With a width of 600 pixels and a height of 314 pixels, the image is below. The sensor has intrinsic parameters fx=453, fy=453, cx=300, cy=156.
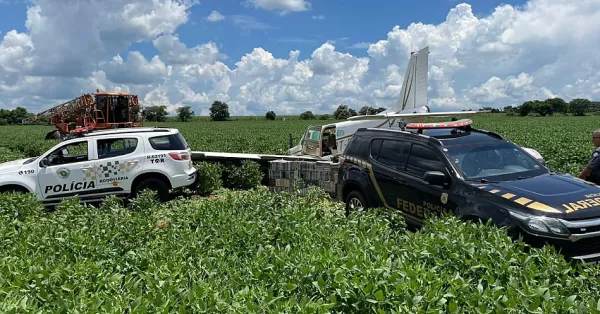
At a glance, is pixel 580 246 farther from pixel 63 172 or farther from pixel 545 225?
pixel 63 172

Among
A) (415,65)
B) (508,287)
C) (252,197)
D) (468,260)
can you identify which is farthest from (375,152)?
(415,65)

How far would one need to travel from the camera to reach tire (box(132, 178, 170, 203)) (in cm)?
1103

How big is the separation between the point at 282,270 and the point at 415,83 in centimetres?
1512

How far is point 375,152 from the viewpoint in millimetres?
8141

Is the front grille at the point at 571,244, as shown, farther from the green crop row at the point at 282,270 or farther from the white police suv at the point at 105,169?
the white police suv at the point at 105,169

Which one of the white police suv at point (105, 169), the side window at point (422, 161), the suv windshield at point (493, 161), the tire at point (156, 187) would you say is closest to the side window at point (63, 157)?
the white police suv at point (105, 169)

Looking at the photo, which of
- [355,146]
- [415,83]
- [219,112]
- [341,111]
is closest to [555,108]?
[341,111]

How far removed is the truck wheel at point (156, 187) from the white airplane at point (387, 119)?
4831mm

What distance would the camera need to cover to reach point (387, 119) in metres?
14.6

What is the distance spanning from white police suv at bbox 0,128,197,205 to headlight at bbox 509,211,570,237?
27.5 feet

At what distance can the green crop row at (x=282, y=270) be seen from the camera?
2.65 metres

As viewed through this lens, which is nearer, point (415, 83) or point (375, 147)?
point (375, 147)

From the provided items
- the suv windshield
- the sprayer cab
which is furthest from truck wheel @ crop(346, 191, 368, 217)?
the sprayer cab

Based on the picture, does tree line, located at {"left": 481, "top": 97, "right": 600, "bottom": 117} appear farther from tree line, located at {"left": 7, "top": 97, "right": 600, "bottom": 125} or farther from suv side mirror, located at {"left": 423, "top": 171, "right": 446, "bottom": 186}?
suv side mirror, located at {"left": 423, "top": 171, "right": 446, "bottom": 186}
